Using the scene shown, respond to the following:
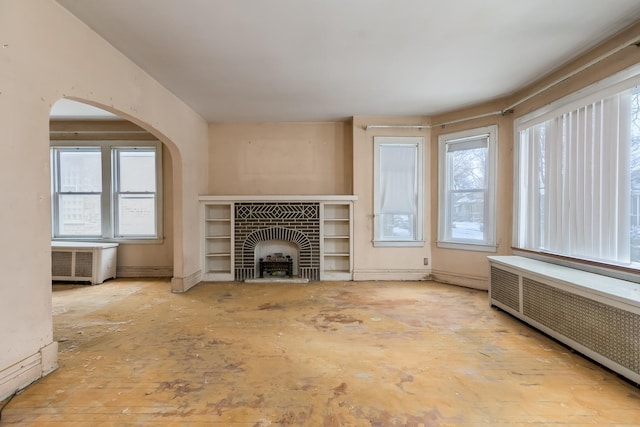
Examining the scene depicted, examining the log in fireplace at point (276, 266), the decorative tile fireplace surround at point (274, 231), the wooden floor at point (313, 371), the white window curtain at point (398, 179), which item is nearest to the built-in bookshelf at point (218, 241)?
the decorative tile fireplace surround at point (274, 231)

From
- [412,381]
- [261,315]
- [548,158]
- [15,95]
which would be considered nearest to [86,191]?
[15,95]

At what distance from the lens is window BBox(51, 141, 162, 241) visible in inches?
194

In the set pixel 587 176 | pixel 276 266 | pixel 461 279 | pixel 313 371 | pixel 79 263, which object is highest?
pixel 587 176

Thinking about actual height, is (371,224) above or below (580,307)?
above

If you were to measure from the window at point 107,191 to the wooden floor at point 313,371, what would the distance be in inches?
71.5

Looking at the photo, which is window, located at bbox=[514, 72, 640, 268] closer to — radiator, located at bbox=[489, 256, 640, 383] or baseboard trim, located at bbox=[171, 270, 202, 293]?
radiator, located at bbox=[489, 256, 640, 383]

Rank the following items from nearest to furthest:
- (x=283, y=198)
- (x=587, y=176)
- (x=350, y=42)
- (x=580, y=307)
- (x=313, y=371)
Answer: (x=313, y=371) → (x=580, y=307) → (x=350, y=42) → (x=587, y=176) → (x=283, y=198)

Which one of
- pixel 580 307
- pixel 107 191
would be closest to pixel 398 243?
pixel 580 307

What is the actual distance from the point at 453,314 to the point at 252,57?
3.50 meters

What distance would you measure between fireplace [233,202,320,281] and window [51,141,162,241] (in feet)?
4.94

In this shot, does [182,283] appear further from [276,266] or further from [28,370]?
[28,370]

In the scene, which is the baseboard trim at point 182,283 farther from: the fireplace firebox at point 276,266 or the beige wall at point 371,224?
the beige wall at point 371,224

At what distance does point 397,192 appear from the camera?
15.7 ft

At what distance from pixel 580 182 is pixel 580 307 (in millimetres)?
1263
